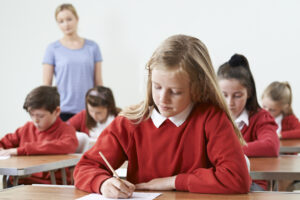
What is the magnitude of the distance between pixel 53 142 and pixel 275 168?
4.94 feet

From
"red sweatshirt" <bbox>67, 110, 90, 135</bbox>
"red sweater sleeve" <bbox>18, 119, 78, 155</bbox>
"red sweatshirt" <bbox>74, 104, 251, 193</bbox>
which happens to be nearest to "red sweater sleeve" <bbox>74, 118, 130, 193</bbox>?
"red sweatshirt" <bbox>74, 104, 251, 193</bbox>

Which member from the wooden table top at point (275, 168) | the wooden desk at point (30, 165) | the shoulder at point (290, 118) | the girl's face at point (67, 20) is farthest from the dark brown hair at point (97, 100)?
the wooden table top at point (275, 168)

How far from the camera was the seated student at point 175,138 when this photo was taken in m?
1.48

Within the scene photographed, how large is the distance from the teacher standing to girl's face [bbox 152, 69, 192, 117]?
10.8ft

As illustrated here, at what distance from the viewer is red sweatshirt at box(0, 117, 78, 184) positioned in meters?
2.95

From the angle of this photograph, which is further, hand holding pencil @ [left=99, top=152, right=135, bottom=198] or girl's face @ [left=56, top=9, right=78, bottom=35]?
girl's face @ [left=56, top=9, right=78, bottom=35]

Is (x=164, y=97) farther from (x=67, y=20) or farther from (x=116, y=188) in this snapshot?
(x=67, y=20)

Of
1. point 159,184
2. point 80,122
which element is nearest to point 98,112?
point 80,122

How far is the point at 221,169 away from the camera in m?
1.49

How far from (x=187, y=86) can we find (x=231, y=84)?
3.67 feet

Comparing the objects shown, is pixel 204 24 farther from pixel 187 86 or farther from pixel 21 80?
pixel 187 86

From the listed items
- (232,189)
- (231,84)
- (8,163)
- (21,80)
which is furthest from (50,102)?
(21,80)

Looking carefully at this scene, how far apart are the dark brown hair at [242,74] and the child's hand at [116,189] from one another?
1.33m

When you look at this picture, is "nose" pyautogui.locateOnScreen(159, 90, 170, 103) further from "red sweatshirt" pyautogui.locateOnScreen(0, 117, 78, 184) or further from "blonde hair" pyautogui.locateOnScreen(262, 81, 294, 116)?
"blonde hair" pyautogui.locateOnScreen(262, 81, 294, 116)
